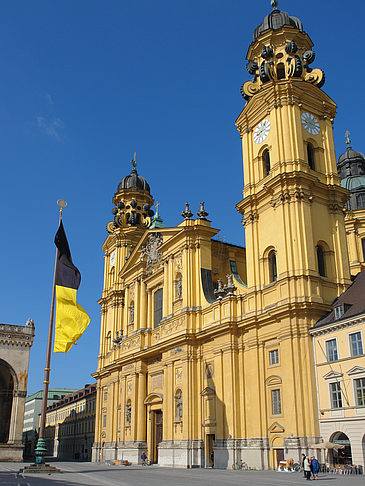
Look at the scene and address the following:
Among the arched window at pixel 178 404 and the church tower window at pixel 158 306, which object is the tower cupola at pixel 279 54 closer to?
the church tower window at pixel 158 306

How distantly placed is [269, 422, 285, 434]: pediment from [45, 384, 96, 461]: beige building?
4496 centimetres

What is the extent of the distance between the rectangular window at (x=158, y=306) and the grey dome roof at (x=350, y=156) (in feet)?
86.0

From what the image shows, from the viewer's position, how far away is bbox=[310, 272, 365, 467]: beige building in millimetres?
25203

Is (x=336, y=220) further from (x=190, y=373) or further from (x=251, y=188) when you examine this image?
(x=190, y=373)

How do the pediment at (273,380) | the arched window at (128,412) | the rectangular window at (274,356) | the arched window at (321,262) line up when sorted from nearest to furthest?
the pediment at (273,380), the rectangular window at (274,356), the arched window at (321,262), the arched window at (128,412)

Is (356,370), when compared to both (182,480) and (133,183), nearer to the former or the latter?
Answer: (182,480)

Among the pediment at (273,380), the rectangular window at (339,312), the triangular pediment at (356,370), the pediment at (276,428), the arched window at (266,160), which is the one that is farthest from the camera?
the arched window at (266,160)

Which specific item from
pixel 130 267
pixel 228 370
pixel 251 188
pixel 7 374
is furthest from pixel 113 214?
pixel 228 370

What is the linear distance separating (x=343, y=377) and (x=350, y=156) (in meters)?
36.6

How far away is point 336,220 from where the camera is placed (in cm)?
3388

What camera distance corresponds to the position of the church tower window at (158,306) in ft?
149

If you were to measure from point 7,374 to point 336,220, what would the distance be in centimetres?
4377

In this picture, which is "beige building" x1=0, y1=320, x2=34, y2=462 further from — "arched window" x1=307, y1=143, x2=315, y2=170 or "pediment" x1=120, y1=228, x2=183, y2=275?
"arched window" x1=307, y1=143, x2=315, y2=170

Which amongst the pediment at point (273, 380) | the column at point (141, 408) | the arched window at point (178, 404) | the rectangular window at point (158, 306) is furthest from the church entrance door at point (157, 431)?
the pediment at point (273, 380)
